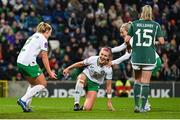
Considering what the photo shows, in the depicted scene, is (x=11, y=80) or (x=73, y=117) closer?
(x=73, y=117)

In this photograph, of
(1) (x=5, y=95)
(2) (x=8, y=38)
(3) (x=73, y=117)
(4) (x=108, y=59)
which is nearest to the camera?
(3) (x=73, y=117)

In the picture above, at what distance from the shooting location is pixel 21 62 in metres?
16.2

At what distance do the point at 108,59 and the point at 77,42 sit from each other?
12389 mm

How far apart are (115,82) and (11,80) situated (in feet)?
13.5

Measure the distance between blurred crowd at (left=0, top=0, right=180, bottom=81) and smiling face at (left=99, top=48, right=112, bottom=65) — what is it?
408 inches

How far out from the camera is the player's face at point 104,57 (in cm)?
1703

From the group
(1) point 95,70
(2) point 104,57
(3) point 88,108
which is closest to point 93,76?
(1) point 95,70

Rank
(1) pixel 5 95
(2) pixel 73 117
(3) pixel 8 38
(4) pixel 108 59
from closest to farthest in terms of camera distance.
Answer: (2) pixel 73 117
(4) pixel 108 59
(1) pixel 5 95
(3) pixel 8 38

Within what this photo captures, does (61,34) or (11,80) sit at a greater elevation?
(61,34)

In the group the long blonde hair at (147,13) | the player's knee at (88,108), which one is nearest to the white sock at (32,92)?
the player's knee at (88,108)

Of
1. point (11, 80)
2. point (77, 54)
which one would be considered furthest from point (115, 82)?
point (11, 80)

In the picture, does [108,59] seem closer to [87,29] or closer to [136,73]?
[136,73]

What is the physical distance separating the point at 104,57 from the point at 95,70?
54 centimetres

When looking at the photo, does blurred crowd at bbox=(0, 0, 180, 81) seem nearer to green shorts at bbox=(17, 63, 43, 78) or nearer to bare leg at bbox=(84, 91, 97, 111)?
bare leg at bbox=(84, 91, 97, 111)
